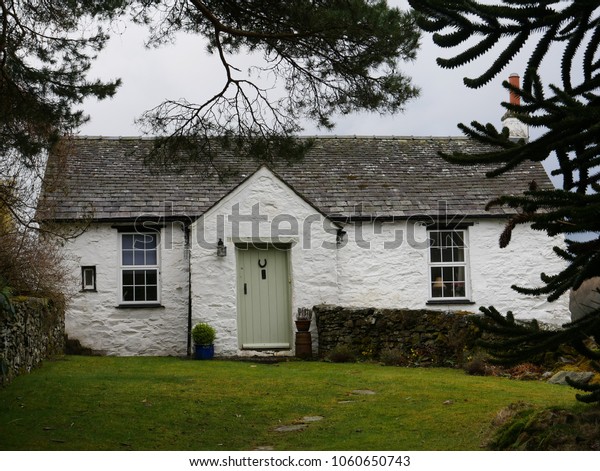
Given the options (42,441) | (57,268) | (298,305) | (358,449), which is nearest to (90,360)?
(57,268)

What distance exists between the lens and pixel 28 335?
12695mm

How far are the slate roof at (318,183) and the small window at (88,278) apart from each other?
1.19 metres

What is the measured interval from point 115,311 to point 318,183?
5.66m

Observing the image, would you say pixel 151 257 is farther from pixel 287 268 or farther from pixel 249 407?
pixel 249 407

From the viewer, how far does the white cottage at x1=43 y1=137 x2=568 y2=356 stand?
56.0ft

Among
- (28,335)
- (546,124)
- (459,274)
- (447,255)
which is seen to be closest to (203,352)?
(28,335)

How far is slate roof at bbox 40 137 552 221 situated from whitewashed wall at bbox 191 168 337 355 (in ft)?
2.02

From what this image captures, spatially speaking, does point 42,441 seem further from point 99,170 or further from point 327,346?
point 99,170

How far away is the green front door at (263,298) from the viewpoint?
682 inches

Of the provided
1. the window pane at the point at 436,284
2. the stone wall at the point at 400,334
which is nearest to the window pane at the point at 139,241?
the stone wall at the point at 400,334

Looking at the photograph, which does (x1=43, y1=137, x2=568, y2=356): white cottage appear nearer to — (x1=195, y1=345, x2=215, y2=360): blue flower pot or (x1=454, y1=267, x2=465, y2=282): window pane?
(x1=454, y1=267, x2=465, y2=282): window pane

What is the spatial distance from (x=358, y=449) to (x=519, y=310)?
39.1 feet

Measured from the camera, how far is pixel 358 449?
7.41 m

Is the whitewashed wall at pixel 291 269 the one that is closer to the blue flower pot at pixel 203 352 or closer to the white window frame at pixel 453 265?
the white window frame at pixel 453 265
